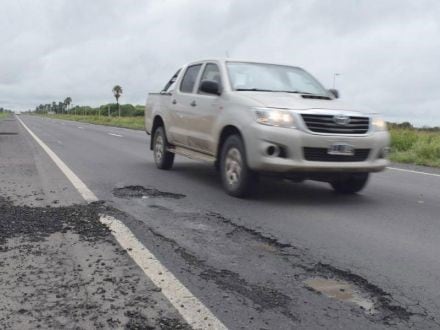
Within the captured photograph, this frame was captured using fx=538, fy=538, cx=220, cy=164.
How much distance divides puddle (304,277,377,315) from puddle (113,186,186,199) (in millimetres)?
3433

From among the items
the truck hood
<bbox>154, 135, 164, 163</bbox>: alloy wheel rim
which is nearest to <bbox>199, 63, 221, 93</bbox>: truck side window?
the truck hood

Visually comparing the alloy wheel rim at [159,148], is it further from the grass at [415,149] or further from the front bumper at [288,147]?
the grass at [415,149]

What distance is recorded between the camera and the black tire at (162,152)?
9.68m

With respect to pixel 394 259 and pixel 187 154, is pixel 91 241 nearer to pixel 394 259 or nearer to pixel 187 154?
pixel 394 259

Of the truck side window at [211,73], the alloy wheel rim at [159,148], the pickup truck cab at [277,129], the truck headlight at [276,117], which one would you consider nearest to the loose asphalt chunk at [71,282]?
the pickup truck cab at [277,129]

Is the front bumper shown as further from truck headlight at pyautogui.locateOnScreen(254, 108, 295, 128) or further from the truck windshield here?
the truck windshield

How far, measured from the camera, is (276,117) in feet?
20.9

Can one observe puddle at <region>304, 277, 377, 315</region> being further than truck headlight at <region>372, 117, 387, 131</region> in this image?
No

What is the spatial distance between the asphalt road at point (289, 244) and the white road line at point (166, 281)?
7 centimetres

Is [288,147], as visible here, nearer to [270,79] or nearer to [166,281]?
[270,79]

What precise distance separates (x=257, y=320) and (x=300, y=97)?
4.32 metres

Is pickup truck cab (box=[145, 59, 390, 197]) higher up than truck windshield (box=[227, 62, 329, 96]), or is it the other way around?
truck windshield (box=[227, 62, 329, 96])

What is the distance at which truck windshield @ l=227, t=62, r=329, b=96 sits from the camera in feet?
24.4

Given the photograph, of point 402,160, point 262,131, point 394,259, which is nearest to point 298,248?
point 394,259
